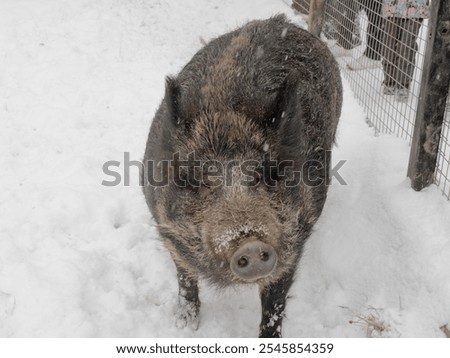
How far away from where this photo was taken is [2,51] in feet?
24.1

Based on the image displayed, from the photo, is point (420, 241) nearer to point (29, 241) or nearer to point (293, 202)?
point (293, 202)

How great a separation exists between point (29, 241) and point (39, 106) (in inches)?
102

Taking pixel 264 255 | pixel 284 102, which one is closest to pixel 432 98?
pixel 284 102

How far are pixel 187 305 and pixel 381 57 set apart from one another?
428cm

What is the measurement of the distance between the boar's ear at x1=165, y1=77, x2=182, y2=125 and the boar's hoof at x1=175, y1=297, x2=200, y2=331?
4.94ft

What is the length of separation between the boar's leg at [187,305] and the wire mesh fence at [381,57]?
7.47 feet

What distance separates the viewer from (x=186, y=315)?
151 inches

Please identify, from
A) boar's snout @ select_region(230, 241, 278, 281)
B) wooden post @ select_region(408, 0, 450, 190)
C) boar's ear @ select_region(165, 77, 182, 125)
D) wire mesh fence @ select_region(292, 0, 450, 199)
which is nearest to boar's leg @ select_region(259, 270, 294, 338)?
boar's snout @ select_region(230, 241, 278, 281)

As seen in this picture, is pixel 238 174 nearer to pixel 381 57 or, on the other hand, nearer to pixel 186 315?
pixel 186 315

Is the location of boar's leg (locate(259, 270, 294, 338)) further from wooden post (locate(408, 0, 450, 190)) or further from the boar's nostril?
wooden post (locate(408, 0, 450, 190))

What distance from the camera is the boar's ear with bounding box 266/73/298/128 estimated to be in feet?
9.60

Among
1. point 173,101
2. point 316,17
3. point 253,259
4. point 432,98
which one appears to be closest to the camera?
point 253,259

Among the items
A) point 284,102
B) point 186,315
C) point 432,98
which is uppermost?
A: point 284,102

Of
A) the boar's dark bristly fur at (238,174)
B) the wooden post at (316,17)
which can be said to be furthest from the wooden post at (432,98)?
the wooden post at (316,17)
